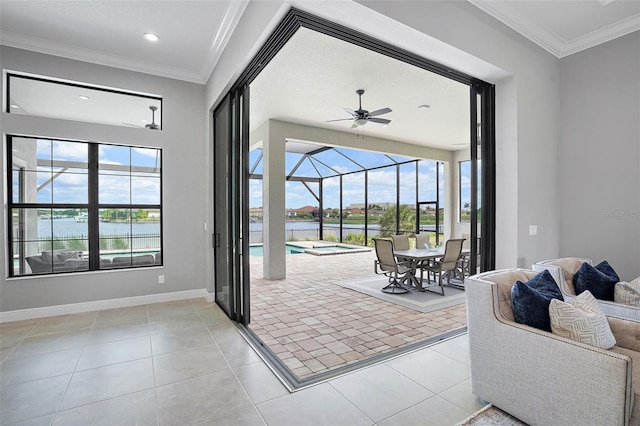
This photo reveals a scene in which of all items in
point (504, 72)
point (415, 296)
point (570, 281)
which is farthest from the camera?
point (415, 296)

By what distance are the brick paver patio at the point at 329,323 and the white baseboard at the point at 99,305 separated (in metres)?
0.93

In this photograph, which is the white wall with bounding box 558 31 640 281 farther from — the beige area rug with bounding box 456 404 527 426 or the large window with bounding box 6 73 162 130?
the large window with bounding box 6 73 162 130

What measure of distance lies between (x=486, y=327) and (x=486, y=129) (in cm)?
223

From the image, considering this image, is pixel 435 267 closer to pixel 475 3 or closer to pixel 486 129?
pixel 486 129

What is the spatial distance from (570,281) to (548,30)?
2.57 meters

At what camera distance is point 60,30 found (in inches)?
135

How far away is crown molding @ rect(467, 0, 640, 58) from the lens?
2840 millimetres

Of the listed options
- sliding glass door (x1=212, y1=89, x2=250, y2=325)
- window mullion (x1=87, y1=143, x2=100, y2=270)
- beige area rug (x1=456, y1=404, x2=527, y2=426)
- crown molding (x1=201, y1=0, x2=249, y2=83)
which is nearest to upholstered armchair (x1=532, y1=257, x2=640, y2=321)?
beige area rug (x1=456, y1=404, x2=527, y2=426)

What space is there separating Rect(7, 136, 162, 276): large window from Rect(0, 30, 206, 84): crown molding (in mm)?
1067

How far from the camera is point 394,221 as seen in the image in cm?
1127

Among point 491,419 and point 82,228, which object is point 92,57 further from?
point 491,419

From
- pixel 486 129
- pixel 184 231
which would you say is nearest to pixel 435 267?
pixel 486 129

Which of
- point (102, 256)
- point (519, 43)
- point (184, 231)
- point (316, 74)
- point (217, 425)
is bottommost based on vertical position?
point (217, 425)

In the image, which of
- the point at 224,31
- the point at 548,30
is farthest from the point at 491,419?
the point at 224,31
